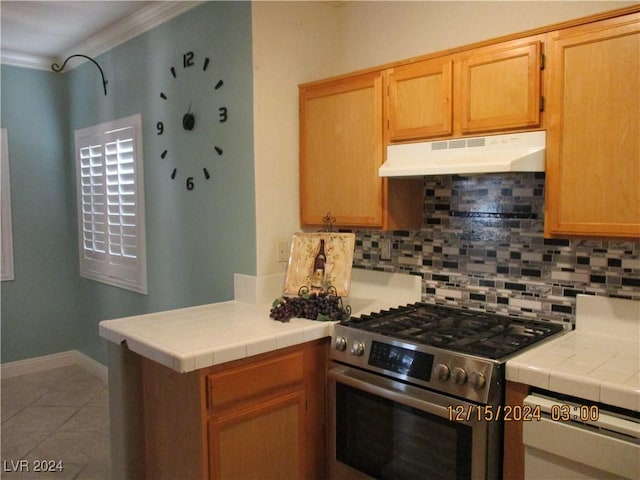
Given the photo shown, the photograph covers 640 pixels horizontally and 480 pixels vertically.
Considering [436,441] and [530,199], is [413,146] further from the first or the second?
[436,441]

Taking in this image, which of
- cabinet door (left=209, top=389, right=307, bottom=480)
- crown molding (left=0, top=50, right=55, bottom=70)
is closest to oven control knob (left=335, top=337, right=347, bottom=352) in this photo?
cabinet door (left=209, top=389, right=307, bottom=480)

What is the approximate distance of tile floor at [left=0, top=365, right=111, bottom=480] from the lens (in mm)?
2910

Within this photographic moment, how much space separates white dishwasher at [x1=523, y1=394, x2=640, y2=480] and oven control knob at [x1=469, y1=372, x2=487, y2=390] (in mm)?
143

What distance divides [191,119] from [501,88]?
1764 mm

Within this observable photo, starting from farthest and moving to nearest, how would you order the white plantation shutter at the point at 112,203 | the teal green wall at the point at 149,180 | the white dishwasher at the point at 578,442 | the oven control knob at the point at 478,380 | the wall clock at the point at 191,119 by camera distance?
the white plantation shutter at the point at 112,203, the wall clock at the point at 191,119, the teal green wall at the point at 149,180, the oven control knob at the point at 478,380, the white dishwasher at the point at 578,442

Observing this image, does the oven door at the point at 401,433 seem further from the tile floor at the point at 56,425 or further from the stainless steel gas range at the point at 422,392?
the tile floor at the point at 56,425

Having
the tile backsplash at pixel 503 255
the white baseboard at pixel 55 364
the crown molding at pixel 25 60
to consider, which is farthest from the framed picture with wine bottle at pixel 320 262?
the crown molding at pixel 25 60

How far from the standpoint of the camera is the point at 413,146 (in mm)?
2297

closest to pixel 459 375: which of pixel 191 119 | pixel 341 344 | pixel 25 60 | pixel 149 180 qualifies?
pixel 341 344

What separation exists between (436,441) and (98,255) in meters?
3.26

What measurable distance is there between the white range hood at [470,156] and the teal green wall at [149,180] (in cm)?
81

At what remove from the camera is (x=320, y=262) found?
255 centimetres

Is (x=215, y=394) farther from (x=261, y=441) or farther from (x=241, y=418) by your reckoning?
(x=261, y=441)

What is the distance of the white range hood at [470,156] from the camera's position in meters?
1.90
